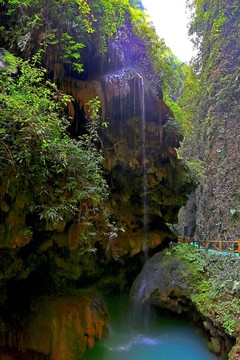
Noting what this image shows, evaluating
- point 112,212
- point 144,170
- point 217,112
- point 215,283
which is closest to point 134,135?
point 144,170

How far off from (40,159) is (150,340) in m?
5.48

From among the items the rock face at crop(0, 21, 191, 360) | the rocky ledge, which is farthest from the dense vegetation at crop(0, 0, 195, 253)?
the rocky ledge

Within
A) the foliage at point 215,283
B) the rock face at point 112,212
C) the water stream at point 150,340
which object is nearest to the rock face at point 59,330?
the rock face at point 112,212

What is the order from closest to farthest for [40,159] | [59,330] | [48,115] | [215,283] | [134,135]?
[40,159], [48,115], [59,330], [215,283], [134,135]

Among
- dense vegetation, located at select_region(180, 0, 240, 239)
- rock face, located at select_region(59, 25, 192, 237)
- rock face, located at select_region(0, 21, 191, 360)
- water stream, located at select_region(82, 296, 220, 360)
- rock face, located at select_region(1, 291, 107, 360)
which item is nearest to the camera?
rock face, located at select_region(0, 21, 191, 360)

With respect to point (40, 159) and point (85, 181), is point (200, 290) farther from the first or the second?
point (40, 159)

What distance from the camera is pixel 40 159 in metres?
4.33

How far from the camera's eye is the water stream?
245 inches

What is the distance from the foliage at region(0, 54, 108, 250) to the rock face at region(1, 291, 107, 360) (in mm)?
2257

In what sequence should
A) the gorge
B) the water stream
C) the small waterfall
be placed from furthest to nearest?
the small waterfall, the water stream, the gorge

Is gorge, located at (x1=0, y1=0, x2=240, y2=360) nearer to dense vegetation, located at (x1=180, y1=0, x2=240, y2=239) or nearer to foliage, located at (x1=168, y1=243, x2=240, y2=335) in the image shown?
foliage, located at (x1=168, y1=243, x2=240, y2=335)

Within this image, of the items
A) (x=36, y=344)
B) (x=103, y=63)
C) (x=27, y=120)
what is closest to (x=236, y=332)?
(x=36, y=344)

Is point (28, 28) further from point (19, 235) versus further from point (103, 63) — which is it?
point (19, 235)

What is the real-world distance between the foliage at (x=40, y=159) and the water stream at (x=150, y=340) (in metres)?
3.18
